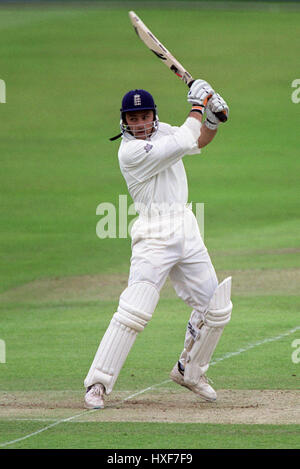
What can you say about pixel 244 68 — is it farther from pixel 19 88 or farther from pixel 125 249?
pixel 125 249

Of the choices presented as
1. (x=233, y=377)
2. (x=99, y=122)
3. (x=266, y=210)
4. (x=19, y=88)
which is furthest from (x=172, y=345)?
(x=19, y=88)

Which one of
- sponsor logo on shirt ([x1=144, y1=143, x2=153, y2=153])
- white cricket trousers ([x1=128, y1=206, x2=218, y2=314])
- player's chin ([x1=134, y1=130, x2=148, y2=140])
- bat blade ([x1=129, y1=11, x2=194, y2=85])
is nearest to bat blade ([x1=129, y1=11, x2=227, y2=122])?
bat blade ([x1=129, y1=11, x2=194, y2=85])

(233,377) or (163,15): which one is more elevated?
(163,15)

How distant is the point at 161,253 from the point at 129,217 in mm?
11520

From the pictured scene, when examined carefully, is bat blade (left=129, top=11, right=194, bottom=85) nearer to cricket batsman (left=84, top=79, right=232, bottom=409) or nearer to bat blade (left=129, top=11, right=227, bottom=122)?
bat blade (left=129, top=11, right=227, bottom=122)

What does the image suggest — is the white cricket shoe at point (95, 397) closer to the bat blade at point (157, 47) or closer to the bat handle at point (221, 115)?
the bat handle at point (221, 115)

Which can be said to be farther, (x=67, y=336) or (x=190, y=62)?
(x=190, y=62)

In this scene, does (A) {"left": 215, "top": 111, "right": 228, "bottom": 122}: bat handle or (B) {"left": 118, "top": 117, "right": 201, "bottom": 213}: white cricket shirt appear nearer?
(B) {"left": 118, "top": 117, "right": 201, "bottom": 213}: white cricket shirt

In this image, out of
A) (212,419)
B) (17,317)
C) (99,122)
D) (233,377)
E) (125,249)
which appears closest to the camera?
(212,419)

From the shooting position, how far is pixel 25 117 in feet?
94.7

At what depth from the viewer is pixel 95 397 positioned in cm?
709

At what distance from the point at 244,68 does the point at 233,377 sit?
25054mm

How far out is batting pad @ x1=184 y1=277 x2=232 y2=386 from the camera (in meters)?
7.29

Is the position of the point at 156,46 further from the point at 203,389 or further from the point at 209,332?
the point at 203,389
